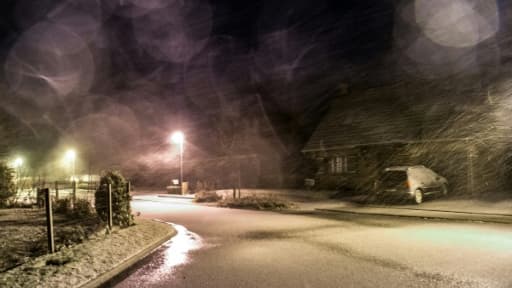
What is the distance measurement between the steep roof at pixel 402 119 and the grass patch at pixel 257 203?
299 inches

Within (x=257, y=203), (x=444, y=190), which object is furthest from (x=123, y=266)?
(x=444, y=190)

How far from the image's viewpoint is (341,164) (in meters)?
25.2

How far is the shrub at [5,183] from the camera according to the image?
15759 mm

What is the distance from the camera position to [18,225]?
37.1 ft

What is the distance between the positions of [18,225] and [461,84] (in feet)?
79.3

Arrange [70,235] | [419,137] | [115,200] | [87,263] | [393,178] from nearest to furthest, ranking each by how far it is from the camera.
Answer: [87,263] → [70,235] → [115,200] → [393,178] → [419,137]

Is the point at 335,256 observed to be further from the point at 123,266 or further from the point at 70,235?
the point at 70,235

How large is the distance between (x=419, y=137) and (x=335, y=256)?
1536 centimetres

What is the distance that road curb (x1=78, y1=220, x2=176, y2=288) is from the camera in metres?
6.24

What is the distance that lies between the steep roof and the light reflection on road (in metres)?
15.4

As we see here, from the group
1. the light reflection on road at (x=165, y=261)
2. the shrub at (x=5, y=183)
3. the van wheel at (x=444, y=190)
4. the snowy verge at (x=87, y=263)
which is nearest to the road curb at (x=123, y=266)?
the snowy verge at (x=87, y=263)

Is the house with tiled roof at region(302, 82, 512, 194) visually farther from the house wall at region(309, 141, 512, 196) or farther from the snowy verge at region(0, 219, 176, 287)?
the snowy verge at region(0, 219, 176, 287)

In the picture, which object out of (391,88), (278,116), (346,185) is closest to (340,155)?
(346,185)

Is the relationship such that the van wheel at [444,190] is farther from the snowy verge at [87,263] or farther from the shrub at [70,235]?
the shrub at [70,235]
